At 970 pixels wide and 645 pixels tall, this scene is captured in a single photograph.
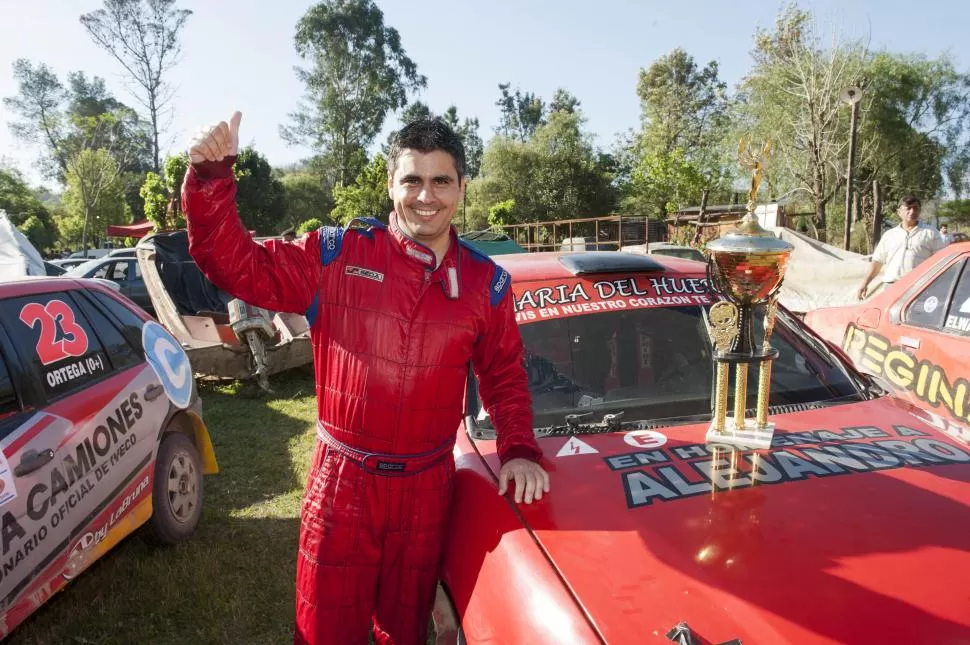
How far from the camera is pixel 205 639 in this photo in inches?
106

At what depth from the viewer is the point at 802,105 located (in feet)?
75.9

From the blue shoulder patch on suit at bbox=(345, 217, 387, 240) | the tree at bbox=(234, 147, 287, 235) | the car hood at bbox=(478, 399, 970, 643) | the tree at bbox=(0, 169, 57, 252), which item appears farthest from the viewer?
the tree at bbox=(234, 147, 287, 235)

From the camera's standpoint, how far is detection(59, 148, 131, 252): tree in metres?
31.8

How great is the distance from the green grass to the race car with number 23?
21 cm

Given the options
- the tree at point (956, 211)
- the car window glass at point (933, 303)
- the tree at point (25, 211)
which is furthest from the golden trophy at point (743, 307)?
the tree at point (25, 211)

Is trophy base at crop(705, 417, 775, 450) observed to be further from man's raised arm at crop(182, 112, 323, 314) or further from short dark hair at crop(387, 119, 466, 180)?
man's raised arm at crop(182, 112, 323, 314)

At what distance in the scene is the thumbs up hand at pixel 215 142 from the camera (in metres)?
1.50

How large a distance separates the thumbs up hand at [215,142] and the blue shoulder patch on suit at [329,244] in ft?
1.10

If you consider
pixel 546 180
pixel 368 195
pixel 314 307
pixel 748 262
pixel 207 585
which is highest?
pixel 546 180

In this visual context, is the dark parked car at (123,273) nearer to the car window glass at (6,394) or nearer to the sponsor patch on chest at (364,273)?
the car window glass at (6,394)

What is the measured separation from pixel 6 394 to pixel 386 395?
1715mm

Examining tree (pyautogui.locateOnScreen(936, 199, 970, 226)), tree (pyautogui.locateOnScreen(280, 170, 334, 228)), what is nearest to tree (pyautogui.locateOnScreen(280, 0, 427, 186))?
tree (pyautogui.locateOnScreen(280, 170, 334, 228))

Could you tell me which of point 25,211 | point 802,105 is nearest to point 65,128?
point 25,211

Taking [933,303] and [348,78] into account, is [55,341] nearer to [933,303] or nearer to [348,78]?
[933,303]
